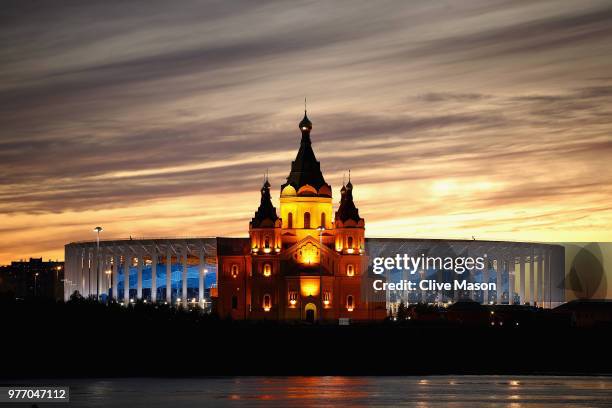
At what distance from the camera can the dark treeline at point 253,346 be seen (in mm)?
108625

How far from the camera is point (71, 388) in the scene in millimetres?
89375

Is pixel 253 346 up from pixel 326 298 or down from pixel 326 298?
down

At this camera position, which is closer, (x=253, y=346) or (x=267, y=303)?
(x=253, y=346)

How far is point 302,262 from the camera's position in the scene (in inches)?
6383

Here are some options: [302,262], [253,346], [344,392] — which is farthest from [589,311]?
[344,392]

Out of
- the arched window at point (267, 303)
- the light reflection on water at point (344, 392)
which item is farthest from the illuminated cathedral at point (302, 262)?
the light reflection on water at point (344, 392)

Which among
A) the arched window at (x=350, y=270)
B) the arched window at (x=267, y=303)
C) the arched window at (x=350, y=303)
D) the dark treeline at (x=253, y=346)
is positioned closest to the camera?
the dark treeline at (x=253, y=346)

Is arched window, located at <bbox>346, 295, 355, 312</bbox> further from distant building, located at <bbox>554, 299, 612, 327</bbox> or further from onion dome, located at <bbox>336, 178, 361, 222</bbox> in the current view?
distant building, located at <bbox>554, 299, 612, 327</bbox>

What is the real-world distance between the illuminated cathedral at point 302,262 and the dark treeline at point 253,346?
2881cm

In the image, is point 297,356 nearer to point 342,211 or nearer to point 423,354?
point 423,354

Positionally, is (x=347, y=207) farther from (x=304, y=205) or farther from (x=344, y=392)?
(x=344, y=392)

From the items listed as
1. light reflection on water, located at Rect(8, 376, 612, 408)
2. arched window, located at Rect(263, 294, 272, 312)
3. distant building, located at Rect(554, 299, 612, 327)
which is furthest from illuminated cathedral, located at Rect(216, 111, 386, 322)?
light reflection on water, located at Rect(8, 376, 612, 408)

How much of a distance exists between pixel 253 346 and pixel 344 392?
32870mm

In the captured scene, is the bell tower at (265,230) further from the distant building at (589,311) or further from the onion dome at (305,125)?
the distant building at (589,311)
